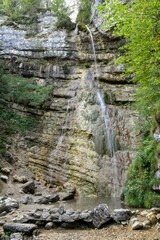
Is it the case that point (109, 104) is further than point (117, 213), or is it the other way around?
point (109, 104)

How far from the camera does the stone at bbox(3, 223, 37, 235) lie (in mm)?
7094

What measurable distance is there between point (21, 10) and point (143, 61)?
2228 cm

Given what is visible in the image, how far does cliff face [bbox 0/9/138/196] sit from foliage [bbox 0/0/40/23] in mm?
1667

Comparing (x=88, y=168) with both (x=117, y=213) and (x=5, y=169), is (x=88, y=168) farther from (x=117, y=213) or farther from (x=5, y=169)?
(x=117, y=213)

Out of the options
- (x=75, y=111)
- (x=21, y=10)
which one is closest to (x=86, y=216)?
(x=75, y=111)

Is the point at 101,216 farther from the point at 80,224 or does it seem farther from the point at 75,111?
the point at 75,111

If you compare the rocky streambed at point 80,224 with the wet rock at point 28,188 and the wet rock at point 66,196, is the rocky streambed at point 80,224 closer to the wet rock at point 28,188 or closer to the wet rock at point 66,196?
the wet rock at point 66,196

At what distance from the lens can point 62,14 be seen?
25797mm

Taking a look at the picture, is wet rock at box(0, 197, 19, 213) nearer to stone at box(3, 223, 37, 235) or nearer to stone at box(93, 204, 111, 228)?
stone at box(3, 223, 37, 235)

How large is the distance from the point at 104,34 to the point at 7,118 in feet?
33.1

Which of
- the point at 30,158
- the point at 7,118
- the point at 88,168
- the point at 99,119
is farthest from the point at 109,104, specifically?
the point at 7,118

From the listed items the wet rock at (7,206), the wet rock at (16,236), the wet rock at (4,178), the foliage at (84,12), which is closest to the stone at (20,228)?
the wet rock at (16,236)

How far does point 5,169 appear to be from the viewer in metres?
15.2

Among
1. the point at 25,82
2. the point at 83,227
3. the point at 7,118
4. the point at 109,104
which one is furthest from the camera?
the point at 25,82
